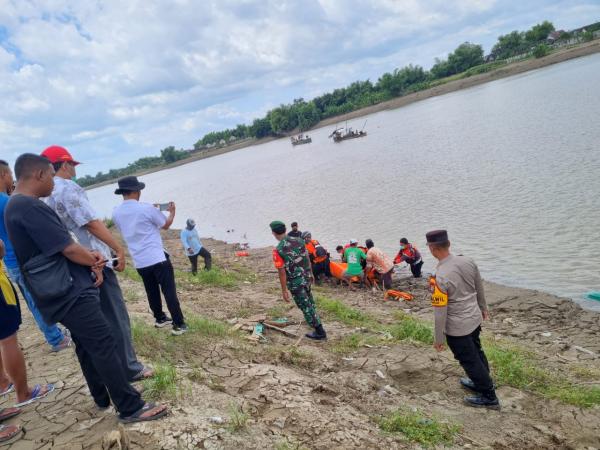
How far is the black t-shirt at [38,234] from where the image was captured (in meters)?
3.01

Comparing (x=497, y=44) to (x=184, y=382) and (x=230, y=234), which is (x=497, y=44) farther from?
(x=184, y=382)

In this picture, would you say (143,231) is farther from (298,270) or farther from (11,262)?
(298,270)

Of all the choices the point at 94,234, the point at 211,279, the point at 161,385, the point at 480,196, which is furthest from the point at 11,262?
the point at 480,196

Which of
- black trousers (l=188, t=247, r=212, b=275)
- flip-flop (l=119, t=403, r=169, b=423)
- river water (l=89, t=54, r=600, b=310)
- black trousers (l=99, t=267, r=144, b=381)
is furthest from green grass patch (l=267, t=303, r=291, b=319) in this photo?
river water (l=89, t=54, r=600, b=310)

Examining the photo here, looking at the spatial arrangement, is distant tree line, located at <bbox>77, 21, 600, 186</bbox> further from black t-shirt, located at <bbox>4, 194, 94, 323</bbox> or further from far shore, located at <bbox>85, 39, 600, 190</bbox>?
black t-shirt, located at <bbox>4, 194, 94, 323</bbox>

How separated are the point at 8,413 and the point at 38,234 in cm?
198

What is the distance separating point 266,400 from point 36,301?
2.29 metres

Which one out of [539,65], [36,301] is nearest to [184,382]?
[36,301]

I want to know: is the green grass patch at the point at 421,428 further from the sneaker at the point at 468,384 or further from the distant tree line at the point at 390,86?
the distant tree line at the point at 390,86

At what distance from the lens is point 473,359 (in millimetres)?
4660

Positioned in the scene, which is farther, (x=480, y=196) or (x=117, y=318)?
(x=480, y=196)

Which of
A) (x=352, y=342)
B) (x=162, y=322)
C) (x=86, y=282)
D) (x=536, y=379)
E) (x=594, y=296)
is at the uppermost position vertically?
(x=86, y=282)

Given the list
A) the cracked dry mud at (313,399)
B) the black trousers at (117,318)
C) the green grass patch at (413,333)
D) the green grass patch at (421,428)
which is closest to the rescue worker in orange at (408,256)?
the cracked dry mud at (313,399)

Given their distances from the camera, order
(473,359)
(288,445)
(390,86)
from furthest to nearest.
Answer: (390,86) → (473,359) → (288,445)
